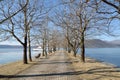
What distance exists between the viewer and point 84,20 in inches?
1181

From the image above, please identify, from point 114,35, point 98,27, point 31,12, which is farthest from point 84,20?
point 31,12

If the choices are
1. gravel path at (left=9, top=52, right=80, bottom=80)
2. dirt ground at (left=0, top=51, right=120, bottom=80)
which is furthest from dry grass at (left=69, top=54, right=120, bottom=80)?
gravel path at (left=9, top=52, right=80, bottom=80)

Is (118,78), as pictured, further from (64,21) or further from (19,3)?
(64,21)

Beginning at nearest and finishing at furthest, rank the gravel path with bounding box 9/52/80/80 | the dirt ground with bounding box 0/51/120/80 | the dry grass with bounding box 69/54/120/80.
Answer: the dry grass with bounding box 69/54/120/80 → the dirt ground with bounding box 0/51/120/80 → the gravel path with bounding box 9/52/80/80

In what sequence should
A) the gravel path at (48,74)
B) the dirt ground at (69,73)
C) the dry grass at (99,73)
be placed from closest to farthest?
the dry grass at (99,73)
the dirt ground at (69,73)
the gravel path at (48,74)

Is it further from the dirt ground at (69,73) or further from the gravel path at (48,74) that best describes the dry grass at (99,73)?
the gravel path at (48,74)

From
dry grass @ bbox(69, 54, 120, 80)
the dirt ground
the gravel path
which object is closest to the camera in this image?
dry grass @ bbox(69, 54, 120, 80)

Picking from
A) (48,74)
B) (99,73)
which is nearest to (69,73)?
(48,74)

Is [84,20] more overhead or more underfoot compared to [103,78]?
more overhead

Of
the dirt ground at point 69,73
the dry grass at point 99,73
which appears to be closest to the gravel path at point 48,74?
the dirt ground at point 69,73

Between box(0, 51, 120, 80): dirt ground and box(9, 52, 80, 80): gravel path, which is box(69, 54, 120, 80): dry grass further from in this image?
box(9, 52, 80, 80): gravel path

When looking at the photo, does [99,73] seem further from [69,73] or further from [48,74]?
[48,74]

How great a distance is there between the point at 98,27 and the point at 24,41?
28.8ft

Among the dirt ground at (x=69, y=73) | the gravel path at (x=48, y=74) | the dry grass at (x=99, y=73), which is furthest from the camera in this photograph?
the gravel path at (x=48, y=74)
